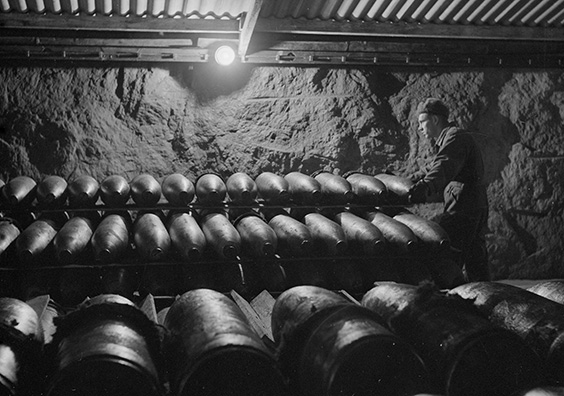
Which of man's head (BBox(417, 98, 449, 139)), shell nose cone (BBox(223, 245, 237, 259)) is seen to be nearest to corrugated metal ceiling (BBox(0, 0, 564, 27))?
man's head (BBox(417, 98, 449, 139))

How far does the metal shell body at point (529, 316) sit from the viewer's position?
83.1 inches

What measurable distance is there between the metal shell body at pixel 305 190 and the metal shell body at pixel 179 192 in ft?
2.78

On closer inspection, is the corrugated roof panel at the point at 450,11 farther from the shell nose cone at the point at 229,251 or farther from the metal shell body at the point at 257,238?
the shell nose cone at the point at 229,251

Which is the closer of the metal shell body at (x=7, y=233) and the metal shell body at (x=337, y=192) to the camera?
the metal shell body at (x=7, y=233)

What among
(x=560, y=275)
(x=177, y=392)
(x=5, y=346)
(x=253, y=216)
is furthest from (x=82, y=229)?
(x=560, y=275)

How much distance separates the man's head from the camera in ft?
15.4

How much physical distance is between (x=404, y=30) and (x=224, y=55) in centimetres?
188

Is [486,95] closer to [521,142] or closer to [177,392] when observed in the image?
[521,142]

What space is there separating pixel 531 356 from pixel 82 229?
3144 mm

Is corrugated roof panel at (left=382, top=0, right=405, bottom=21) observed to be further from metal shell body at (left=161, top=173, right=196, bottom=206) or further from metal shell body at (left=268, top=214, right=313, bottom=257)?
metal shell body at (left=161, top=173, right=196, bottom=206)

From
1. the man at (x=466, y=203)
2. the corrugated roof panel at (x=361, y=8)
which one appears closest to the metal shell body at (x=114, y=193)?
the man at (x=466, y=203)

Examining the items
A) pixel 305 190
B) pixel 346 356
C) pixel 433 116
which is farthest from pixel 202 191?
pixel 346 356

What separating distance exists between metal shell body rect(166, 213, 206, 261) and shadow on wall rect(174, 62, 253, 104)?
6.43 ft

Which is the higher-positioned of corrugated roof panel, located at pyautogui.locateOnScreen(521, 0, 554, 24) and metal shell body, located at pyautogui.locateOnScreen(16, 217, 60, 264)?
corrugated roof panel, located at pyautogui.locateOnScreen(521, 0, 554, 24)
